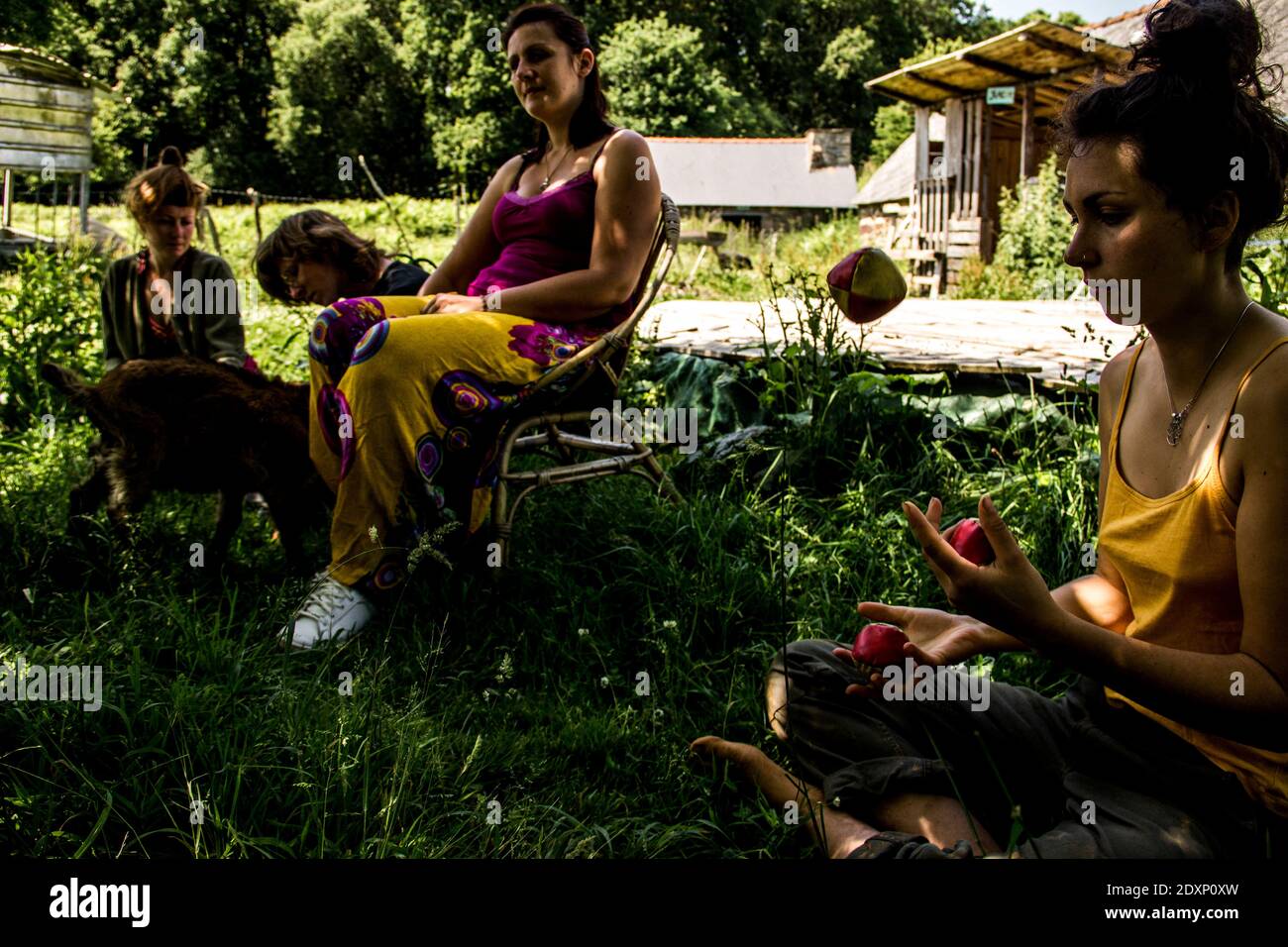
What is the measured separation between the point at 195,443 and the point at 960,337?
3.98 meters

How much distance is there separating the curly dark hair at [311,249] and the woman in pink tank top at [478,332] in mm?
276

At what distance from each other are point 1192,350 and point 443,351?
1.87 m

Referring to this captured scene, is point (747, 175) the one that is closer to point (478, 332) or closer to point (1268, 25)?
point (1268, 25)

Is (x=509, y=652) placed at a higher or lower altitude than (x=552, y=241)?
lower

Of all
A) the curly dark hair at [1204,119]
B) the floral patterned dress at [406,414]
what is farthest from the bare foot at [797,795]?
the curly dark hair at [1204,119]

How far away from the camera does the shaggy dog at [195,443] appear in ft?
9.44

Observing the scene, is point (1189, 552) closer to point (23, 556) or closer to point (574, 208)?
point (574, 208)

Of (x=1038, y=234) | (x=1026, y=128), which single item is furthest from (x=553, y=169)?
(x=1026, y=128)

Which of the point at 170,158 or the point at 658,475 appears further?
the point at 170,158

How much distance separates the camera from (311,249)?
11.1 ft

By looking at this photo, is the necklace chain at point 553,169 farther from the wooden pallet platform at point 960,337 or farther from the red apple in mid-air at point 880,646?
the red apple in mid-air at point 880,646

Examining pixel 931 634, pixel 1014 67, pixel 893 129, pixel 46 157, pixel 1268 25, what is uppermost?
pixel 893 129

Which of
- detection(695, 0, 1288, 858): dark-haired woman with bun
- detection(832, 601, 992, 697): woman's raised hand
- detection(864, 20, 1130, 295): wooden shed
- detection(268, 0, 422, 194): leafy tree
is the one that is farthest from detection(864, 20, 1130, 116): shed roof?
detection(268, 0, 422, 194): leafy tree
